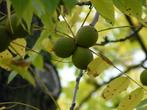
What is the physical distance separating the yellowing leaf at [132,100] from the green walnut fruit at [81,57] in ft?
0.54

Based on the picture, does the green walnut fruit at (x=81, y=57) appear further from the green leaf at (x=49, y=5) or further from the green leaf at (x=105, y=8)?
the green leaf at (x=49, y=5)

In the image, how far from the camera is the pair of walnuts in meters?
1.15

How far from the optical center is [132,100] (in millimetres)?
1273

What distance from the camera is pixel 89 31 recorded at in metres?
1.17

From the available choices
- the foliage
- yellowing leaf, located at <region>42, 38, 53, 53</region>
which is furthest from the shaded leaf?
yellowing leaf, located at <region>42, 38, 53, 53</region>

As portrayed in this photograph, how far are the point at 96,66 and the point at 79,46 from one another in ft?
0.44

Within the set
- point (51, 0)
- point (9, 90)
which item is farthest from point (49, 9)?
point (9, 90)

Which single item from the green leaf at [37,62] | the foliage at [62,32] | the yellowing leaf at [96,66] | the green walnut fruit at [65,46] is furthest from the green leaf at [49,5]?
the yellowing leaf at [96,66]

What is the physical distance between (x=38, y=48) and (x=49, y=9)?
0.97ft

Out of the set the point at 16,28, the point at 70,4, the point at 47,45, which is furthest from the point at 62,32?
the point at 70,4

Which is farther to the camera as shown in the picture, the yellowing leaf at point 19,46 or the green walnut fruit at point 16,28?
the yellowing leaf at point 19,46

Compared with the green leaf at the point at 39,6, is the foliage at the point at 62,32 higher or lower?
lower

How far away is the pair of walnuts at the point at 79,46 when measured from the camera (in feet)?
3.78

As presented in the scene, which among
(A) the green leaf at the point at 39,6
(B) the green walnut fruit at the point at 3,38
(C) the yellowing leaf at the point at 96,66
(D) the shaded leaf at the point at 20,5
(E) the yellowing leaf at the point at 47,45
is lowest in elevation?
(C) the yellowing leaf at the point at 96,66
